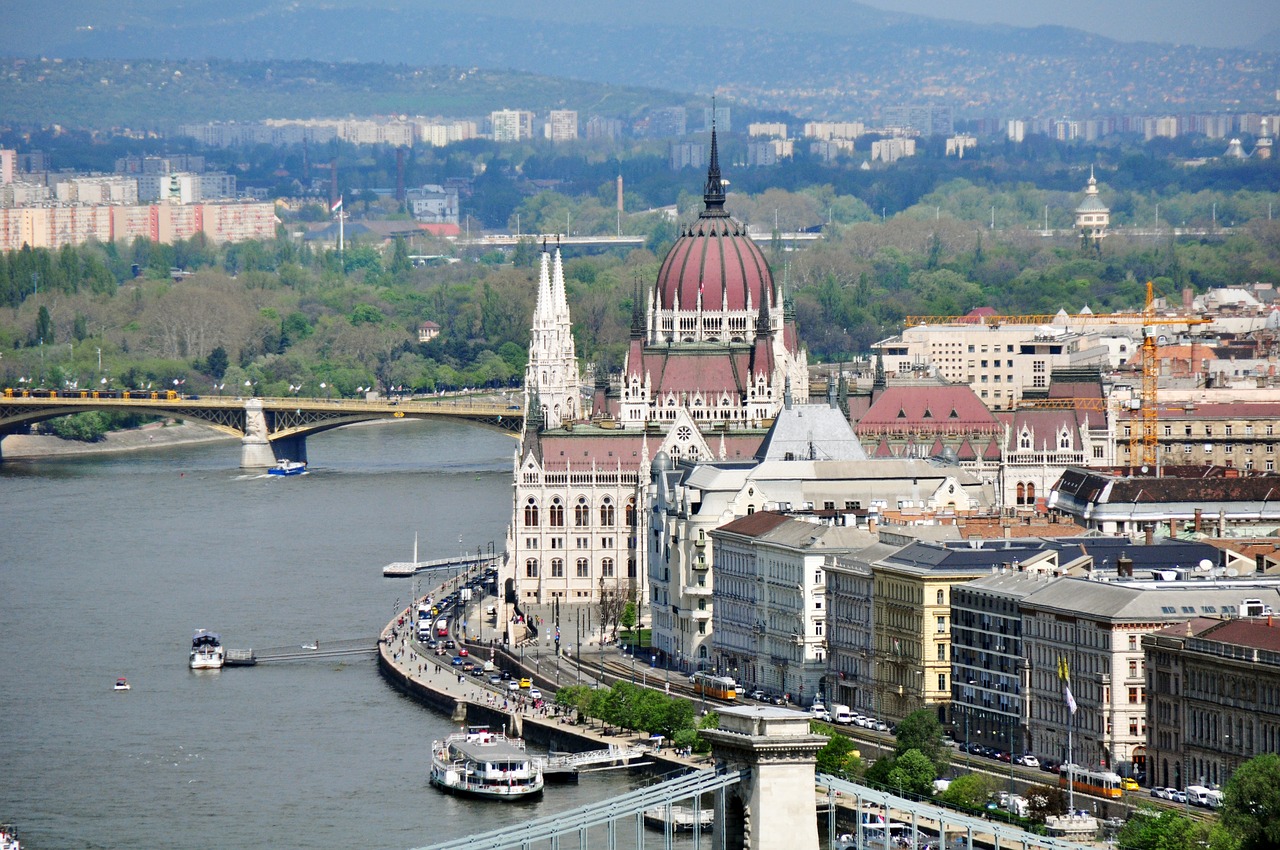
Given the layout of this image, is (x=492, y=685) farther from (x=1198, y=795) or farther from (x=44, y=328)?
(x=44, y=328)

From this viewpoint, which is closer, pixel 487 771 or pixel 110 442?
pixel 487 771

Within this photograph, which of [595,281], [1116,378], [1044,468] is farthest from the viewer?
[595,281]

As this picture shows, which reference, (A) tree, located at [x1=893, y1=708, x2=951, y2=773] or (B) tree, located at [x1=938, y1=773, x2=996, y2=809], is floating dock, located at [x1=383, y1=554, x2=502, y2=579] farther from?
(B) tree, located at [x1=938, y1=773, x2=996, y2=809]

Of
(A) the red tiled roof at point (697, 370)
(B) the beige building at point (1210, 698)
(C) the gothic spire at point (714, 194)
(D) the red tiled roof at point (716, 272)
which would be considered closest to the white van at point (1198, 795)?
(B) the beige building at point (1210, 698)

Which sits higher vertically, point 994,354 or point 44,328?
point 44,328

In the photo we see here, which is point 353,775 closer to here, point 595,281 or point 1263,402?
point 1263,402

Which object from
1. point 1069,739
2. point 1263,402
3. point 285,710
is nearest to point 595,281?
point 1263,402

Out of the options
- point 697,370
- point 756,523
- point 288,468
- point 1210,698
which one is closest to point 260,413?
point 288,468

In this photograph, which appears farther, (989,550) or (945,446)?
(945,446)
